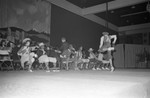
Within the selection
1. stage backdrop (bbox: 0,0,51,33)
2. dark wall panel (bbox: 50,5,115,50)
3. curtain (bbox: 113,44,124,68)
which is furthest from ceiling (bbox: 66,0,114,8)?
curtain (bbox: 113,44,124,68)

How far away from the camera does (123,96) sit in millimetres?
1589

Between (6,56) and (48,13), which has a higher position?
(48,13)

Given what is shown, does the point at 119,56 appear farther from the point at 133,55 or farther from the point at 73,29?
the point at 73,29

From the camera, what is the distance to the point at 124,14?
1219cm

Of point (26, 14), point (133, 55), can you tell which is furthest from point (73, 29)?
point (133, 55)

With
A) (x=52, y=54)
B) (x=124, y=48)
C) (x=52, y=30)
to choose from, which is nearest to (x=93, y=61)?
(x=52, y=54)

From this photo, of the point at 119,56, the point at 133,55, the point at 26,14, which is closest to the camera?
the point at 26,14

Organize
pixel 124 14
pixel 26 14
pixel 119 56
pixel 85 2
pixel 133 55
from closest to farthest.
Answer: pixel 26 14, pixel 85 2, pixel 124 14, pixel 119 56, pixel 133 55

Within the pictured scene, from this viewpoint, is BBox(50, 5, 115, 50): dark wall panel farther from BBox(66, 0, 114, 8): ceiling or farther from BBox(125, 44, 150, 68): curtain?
BBox(125, 44, 150, 68): curtain

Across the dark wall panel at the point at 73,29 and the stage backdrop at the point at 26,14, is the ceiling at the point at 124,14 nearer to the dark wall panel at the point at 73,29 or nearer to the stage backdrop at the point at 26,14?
the dark wall panel at the point at 73,29

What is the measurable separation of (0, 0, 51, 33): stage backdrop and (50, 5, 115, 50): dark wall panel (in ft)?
1.66

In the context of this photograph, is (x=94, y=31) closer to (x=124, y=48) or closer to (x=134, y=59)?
(x=124, y=48)

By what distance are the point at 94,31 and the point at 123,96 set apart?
10692 mm

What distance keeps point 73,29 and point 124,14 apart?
4334mm
